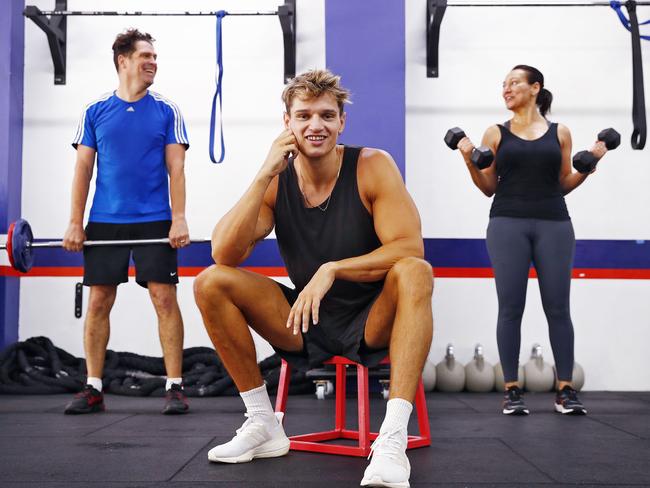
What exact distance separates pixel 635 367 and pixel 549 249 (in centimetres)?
148

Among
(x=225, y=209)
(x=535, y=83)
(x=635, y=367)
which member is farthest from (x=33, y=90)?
(x=635, y=367)

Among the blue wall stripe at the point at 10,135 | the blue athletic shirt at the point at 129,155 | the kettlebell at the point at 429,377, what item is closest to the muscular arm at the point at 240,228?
the blue athletic shirt at the point at 129,155

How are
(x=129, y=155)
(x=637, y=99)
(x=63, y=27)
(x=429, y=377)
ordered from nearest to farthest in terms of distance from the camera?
(x=129, y=155) < (x=637, y=99) < (x=429, y=377) < (x=63, y=27)

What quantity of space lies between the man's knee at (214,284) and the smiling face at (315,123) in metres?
0.36

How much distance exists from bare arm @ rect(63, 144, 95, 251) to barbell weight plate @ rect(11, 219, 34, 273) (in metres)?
0.24

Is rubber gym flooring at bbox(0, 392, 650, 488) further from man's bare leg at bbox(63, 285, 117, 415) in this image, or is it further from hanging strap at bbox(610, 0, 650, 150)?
hanging strap at bbox(610, 0, 650, 150)

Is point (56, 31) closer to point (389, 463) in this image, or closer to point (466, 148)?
point (466, 148)

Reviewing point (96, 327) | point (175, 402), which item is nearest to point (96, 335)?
point (96, 327)

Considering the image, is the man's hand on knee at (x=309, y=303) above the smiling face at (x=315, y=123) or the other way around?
the other way around

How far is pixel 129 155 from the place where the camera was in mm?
2896

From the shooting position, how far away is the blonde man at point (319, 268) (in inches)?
66.7

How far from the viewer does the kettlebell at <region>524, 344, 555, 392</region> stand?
11.9 feet

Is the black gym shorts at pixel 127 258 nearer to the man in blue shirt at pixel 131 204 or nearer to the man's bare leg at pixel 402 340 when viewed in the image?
the man in blue shirt at pixel 131 204

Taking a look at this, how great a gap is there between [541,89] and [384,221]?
1.46 m
